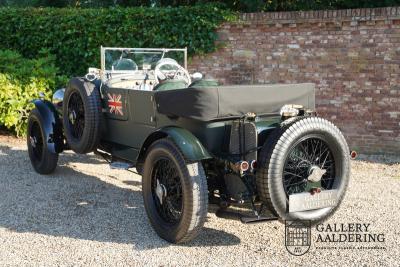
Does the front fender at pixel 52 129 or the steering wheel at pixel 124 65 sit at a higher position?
the steering wheel at pixel 124 65

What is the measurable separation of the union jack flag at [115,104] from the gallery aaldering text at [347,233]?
2.30 meters

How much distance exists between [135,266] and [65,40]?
7.22 meters

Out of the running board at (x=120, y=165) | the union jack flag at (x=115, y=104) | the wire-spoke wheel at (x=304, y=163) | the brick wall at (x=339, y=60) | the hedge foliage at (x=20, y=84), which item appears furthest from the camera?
the hedge foliage at (x=20, y=84)

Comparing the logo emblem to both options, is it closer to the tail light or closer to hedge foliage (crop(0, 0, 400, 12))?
the tail light

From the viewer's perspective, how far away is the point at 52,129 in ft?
20.3

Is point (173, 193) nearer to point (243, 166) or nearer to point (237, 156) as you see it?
point (237, 156)

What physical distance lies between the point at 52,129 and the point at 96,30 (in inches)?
153

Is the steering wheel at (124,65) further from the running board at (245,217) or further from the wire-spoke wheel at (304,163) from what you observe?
the wire-spoke wheel at (304,163)

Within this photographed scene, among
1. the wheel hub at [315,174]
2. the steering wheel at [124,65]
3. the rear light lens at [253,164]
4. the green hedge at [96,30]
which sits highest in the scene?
the green hedge at [96,30]

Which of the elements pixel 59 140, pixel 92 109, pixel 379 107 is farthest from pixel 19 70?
pixel 379 107

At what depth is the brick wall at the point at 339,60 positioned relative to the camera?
7.52 meters

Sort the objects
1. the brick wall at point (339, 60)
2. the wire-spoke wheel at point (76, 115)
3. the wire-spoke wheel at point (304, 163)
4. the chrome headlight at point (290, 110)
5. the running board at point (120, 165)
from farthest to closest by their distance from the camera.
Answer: the brick wall at point (339, 60), the wire-spoke wheel at point (76, 115), the running board at point (120, 165), the chrome headlight at point (290, 110), the wire-spoke wheel at point (304, 163)

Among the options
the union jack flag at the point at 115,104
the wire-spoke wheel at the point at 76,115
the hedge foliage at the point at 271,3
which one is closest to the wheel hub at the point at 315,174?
the union jack flag at the point at 115,104

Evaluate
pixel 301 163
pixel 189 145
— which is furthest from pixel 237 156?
pixel 301 163
